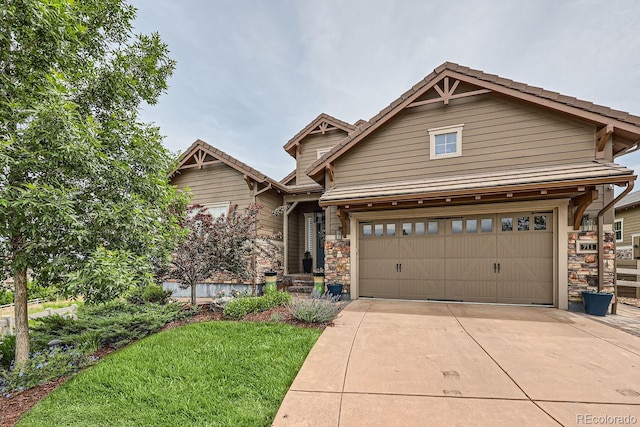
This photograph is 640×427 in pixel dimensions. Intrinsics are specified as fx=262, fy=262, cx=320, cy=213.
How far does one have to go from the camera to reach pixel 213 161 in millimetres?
10602

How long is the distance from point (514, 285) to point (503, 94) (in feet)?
16.5

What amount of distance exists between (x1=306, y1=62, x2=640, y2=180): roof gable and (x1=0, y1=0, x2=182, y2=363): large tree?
17.2 ft

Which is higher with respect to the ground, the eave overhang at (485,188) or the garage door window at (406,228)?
the eave overhang at (485,188)

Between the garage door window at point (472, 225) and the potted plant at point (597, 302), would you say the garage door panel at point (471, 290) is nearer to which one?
the garage door window at point (472, 225)

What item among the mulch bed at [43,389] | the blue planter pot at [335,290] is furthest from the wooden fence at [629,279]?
the mulch bed at [43,389]

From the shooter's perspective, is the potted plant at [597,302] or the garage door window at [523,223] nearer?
the potted plant at [597,302]

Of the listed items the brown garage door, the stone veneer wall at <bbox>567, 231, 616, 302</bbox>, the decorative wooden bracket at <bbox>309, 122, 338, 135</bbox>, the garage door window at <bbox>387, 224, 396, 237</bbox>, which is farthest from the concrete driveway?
the decorative wooden bracket at <bbox>309, 122, 338, 135</bbox>

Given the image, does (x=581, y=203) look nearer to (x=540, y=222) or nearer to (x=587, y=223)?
(x=587, y=223)

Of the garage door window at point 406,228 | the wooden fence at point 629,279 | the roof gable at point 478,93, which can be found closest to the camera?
the roof gable at point 478,93

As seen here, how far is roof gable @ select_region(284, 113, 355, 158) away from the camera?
11.6m

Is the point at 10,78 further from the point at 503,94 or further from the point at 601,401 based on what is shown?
the point at 503,94

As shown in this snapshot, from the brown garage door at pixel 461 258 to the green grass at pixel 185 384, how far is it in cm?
391

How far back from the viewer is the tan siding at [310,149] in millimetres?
12039

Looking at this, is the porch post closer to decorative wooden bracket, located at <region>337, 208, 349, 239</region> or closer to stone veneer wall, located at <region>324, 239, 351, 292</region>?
stone veneer wall, located at <region>324, 239, 351, 292</region>
